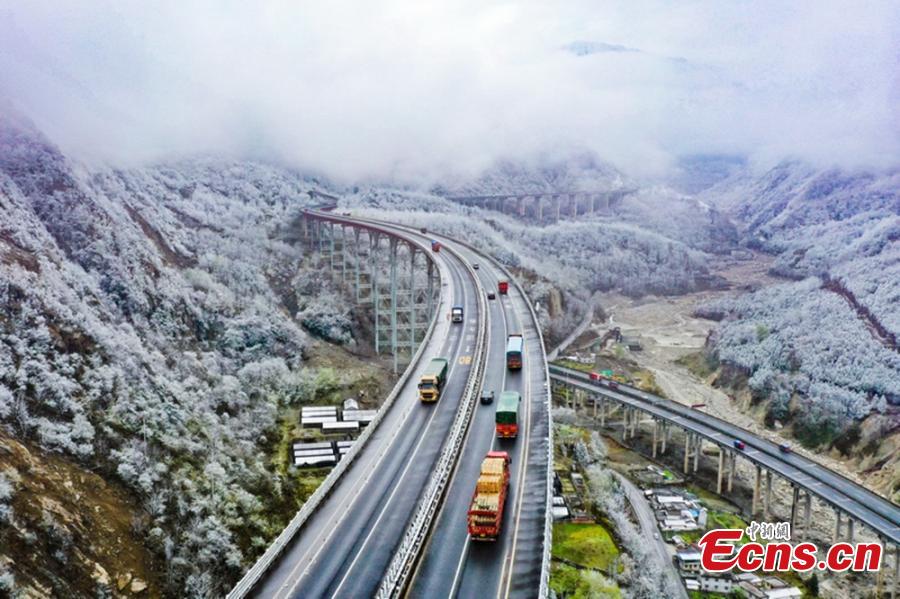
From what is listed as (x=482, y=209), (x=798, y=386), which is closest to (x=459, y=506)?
(x=798, y=386)

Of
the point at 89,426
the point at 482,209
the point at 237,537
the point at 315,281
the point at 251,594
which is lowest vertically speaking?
the point at 237,537

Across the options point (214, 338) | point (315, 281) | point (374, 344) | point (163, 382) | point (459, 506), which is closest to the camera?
point (459, 506)

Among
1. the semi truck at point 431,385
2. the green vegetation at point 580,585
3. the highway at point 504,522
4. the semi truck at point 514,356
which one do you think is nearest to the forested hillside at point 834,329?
the semi truck at point 514,356

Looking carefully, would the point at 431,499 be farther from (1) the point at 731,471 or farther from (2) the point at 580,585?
(1) the point at 731,471

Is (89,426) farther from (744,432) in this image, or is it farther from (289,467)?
(744,432)

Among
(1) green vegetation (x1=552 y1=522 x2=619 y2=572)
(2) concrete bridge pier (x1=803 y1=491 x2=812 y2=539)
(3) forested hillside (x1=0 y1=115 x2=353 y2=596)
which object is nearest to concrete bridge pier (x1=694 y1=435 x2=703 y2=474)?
(2) concrete bridge pier (x1=803 y1=491 x2=812 y2=539)

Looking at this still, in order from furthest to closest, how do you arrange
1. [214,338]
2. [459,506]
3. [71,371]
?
[214,338]
[71,371]
[459,506]
